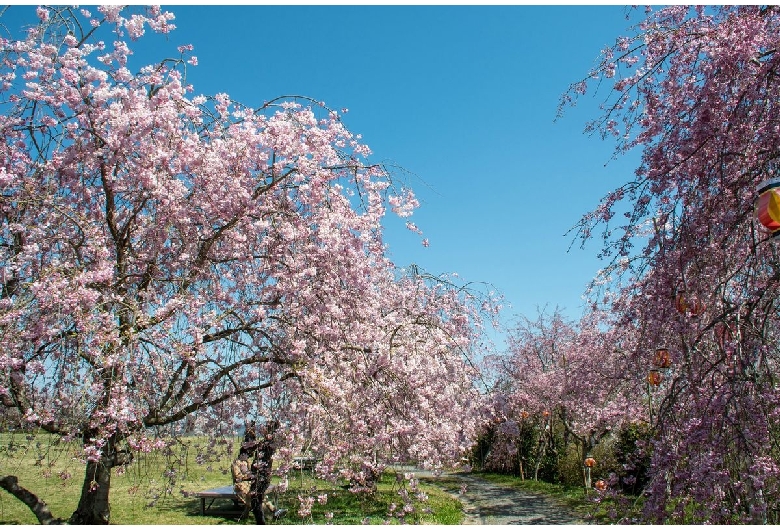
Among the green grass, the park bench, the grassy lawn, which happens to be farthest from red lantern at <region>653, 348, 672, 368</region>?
the park bench

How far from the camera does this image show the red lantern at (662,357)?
454cm

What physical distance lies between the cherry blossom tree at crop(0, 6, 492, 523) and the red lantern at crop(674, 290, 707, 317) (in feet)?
7.77

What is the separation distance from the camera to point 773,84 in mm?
3523

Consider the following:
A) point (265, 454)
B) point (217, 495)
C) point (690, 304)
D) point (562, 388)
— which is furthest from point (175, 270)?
point (562, 388)

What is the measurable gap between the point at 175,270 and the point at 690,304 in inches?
153

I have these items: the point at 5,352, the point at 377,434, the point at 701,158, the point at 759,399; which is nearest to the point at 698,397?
the point at 759,399

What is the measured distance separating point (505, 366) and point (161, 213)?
1420cm

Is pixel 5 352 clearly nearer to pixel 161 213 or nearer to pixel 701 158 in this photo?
pixel 161 213

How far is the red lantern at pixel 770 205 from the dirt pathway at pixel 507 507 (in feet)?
19.4

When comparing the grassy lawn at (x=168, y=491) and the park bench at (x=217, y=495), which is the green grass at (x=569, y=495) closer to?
the grassy lawn at (x=168, y=491)

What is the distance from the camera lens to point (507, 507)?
10.9 metres

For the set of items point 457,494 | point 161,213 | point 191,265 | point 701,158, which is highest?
point 701,158

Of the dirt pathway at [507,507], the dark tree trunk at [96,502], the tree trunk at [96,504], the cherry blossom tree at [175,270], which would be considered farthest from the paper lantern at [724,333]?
the dirt pathway at [507,507]

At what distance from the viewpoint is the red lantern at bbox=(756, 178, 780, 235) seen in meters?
2.83
